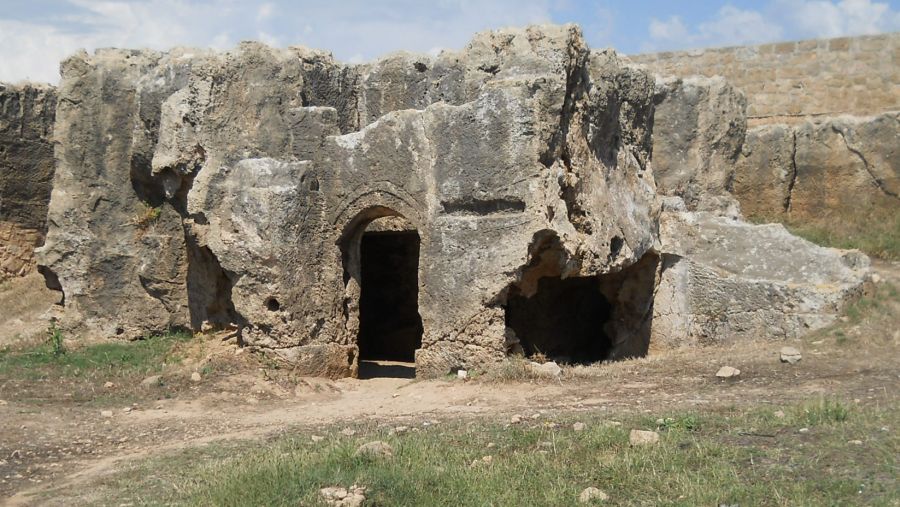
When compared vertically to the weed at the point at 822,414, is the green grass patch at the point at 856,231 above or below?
above

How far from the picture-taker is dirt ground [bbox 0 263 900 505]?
27.5ft

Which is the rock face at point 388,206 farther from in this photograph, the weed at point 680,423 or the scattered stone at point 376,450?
the scattered stone at point 376,450

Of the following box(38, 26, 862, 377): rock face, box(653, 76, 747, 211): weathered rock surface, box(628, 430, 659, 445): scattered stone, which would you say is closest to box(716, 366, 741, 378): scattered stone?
box(38, 26, 862, 377): rock face

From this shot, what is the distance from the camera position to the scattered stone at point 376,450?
274 inches

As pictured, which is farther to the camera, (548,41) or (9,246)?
(9,246)

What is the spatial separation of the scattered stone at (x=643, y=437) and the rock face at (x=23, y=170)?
38.1 feet

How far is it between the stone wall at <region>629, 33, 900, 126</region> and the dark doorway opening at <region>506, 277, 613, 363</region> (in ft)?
26.0

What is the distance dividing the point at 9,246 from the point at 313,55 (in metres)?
6.77

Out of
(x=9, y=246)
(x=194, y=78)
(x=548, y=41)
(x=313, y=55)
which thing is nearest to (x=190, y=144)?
(x=194, y=78)

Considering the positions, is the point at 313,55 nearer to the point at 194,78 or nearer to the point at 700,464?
the point at 194,78

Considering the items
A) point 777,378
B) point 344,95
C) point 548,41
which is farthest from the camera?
point 344,95

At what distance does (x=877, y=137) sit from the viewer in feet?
52.3

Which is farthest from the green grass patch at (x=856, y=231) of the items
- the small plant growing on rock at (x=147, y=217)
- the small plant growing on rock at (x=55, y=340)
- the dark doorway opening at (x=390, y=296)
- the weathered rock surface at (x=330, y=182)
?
the small plant growing on rock at (x=55, y=340)

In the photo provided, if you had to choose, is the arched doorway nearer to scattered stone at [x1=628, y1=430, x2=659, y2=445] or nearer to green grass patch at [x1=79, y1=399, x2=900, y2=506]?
green grass patch at [x1=79, y1=399, x2=900, y2=506]
